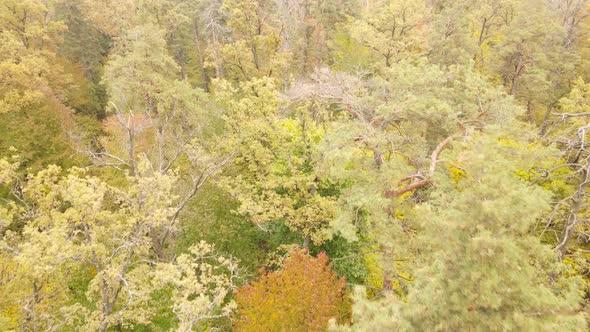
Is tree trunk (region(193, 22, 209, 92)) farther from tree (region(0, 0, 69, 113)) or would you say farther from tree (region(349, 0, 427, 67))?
tree (region(349, 0, 427, 67))

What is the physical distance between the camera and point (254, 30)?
24516 mm

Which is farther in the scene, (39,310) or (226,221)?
(226,221)

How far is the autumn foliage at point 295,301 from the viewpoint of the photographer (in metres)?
9.65

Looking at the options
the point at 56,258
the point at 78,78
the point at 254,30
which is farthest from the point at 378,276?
the point at 78,78

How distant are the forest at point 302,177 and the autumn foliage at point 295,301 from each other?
0.18 feet

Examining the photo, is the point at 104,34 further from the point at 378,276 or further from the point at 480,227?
the point at 480,227

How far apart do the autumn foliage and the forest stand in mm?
54

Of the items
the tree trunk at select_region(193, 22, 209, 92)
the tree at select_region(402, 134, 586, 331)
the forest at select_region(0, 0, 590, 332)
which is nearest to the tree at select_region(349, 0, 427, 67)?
the forest at select_region(0, 0, 590, 332)

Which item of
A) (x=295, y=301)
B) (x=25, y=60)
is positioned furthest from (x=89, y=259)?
(x=25, y=60)

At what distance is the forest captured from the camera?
6.58 meters

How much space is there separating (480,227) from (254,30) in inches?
858

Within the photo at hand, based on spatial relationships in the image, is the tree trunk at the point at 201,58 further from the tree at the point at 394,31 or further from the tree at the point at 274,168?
the tree at the point at 274,168

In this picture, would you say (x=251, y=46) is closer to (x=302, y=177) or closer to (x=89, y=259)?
(x=302, y=177)

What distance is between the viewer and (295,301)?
9.95m
